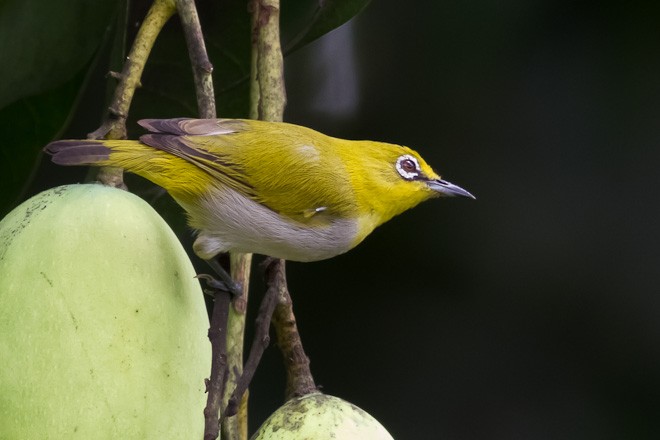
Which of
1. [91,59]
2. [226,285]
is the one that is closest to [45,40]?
[91,59]

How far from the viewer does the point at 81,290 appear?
108cm

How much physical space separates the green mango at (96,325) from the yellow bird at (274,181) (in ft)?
0.55

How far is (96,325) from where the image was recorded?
3.46 feet

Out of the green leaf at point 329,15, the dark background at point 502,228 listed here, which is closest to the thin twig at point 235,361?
the green leaf at point 329,15

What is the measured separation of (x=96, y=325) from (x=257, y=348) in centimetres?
19

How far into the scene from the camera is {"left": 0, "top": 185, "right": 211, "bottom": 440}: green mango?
40.1 inches

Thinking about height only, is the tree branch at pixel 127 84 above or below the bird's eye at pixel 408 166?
above

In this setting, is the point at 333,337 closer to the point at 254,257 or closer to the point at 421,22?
the point at 254,257

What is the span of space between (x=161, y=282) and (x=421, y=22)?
112 centimetres

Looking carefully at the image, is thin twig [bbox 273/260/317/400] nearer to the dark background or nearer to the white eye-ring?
the white eye-ring

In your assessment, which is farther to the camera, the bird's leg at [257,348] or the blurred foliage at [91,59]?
the blurred foliage at [91,59]

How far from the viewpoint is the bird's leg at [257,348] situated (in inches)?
42.8

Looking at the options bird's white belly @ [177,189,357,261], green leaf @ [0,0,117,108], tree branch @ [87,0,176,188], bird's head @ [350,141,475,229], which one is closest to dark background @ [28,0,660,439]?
bird's head @ [350,141,475,229]

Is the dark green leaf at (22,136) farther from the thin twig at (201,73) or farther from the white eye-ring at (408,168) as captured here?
the white eye-ring at (408,168)
